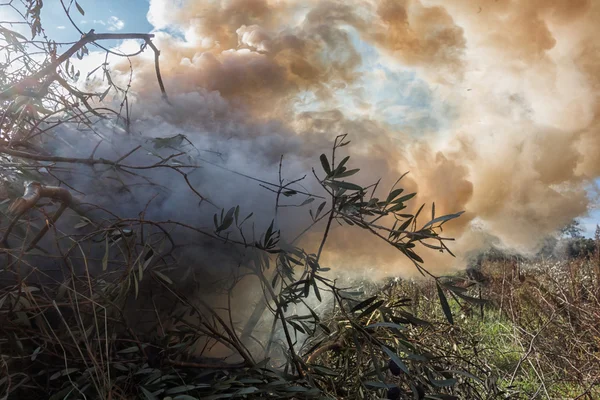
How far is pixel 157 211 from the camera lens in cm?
117

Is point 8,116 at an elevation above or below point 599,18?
below

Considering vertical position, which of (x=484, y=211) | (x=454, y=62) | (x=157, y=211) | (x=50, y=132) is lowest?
(x=157, y=211)

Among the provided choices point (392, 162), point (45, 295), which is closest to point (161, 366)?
point (45, 295)

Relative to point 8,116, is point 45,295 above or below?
below

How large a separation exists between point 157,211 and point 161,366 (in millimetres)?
427

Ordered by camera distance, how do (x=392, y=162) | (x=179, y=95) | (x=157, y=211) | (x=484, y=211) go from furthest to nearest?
(x=484, y=211) < (x=179, y=95) < (x=392, y=162) < (x=157, y=211)

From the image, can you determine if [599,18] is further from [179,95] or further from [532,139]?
[179,95]

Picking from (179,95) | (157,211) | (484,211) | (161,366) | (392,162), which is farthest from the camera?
(484,211)

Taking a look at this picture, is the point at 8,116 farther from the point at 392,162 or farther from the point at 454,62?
the point at 454,62

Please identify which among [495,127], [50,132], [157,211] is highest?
[495,127]

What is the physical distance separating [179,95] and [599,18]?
83.7 inches

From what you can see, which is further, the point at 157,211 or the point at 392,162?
the point at 392,162

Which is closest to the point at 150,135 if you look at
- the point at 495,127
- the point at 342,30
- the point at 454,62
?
the point at 342,30

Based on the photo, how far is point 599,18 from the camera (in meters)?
2.25
